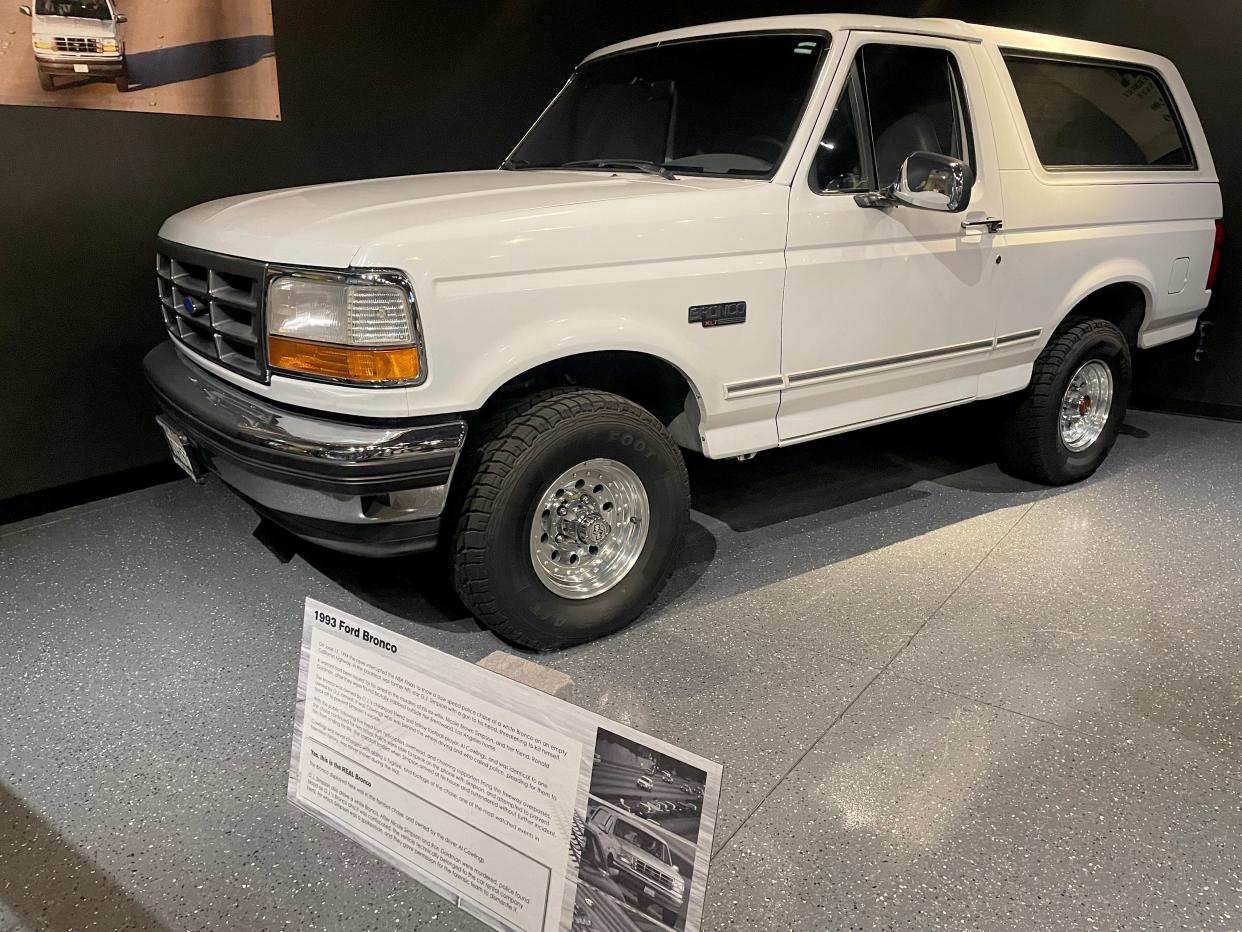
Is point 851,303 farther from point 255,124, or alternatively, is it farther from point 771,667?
point 255,124

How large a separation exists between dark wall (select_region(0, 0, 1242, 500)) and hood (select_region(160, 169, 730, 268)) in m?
1.03

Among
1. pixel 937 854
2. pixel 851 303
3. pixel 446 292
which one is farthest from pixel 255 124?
pixel 937 854

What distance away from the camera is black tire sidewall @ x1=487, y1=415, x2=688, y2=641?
8.52 feet

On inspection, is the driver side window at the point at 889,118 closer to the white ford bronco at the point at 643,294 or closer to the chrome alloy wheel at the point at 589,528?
the white ford bronco at the point at 643,294

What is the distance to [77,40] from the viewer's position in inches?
145

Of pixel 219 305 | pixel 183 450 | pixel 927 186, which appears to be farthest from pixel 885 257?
pixel 183 450

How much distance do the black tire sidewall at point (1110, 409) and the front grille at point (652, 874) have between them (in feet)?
11.2

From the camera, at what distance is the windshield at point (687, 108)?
3066 millimetres

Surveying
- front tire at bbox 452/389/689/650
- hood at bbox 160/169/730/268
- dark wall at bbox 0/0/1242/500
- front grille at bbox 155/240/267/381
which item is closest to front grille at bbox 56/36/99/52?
dark wall at bbox 0/0/1242/500

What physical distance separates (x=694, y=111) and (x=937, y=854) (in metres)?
2.63

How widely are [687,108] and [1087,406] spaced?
2.59 metres

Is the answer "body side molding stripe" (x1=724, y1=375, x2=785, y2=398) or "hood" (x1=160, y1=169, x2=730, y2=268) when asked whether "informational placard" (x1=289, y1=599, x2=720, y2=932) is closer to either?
"hood" (x1=160, y1=169, x2=730, y2=268)

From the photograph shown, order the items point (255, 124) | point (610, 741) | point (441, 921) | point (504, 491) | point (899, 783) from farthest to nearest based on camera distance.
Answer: point (255, 124), point (504, 491), point (899, 783), point (441, 921), point (610, 741)

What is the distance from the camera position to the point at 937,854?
205 cm
